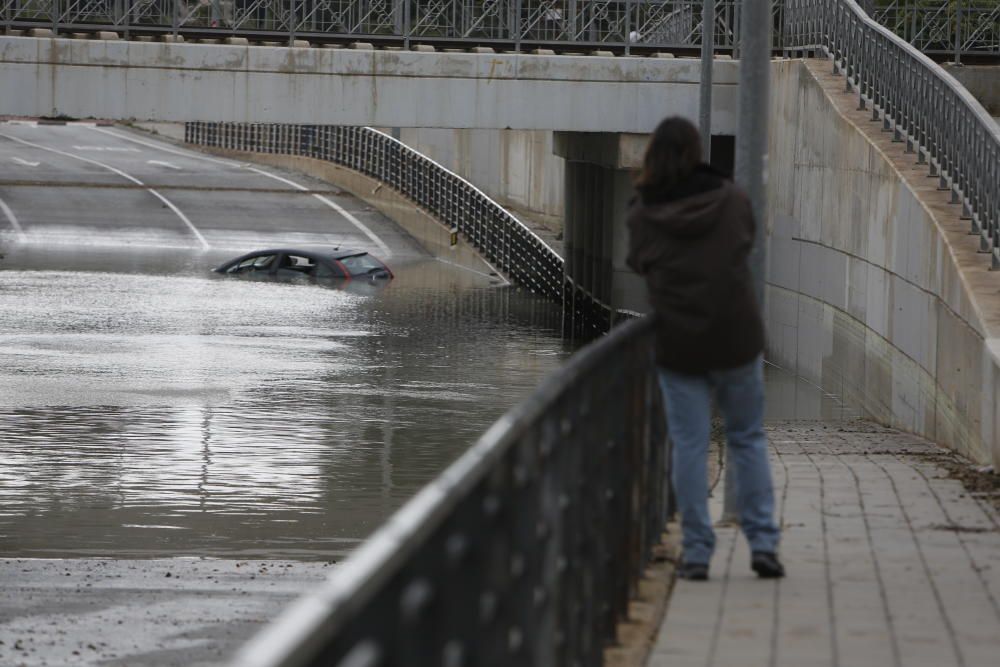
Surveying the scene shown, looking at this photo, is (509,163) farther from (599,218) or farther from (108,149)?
(108,149)

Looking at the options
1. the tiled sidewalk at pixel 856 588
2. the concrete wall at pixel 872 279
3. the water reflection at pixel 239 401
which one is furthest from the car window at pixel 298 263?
the tiled sidewalk at pixel 856 588

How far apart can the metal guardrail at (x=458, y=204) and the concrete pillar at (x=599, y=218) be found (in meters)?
0.41

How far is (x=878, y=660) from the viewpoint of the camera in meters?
5.52

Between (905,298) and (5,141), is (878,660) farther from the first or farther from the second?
(5,141)

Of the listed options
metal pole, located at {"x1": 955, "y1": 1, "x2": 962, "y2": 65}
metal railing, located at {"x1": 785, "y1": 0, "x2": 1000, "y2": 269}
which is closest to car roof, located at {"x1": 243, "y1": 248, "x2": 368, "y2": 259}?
metal railing, located at {"x1": 785, "y1": 0, "x2": 1000, "y2": 269}

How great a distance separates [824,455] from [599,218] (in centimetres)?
2332

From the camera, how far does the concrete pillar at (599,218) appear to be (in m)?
31.1

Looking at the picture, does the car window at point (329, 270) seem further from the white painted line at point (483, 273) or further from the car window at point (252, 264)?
the white painted line at point (483, 273)

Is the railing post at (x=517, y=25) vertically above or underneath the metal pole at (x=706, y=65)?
above

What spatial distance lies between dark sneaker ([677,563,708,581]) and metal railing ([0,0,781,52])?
20576mm

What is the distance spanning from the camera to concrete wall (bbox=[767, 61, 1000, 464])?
14.1m

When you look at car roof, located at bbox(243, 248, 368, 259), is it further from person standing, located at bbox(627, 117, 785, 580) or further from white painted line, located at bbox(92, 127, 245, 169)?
person standing, located at bbox(627, 117, 785, 580)

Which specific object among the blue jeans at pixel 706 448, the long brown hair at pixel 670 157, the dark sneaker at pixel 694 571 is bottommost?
the dark sneaker at pixel 694 571

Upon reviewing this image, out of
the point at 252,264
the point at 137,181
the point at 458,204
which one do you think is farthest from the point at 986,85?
the point at 137,181
